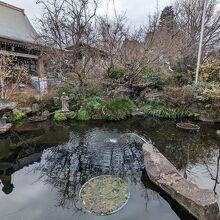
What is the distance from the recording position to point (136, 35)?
13711 millimetres

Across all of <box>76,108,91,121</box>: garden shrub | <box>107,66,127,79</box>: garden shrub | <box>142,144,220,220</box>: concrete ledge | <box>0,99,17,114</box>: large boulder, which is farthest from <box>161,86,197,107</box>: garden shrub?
<box>0,99,17,114</box>: large boulder

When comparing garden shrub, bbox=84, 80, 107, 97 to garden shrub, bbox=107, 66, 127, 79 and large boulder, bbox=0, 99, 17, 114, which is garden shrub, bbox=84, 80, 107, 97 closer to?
garden shrub, bbox=107, 66, 127, 79

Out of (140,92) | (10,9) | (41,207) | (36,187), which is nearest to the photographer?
(41,207)

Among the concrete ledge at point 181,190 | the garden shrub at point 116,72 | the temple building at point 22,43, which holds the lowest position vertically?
the concrete ledge at point 181,190

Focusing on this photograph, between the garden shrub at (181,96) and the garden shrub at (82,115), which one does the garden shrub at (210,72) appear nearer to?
the garden shrub at (181,96)

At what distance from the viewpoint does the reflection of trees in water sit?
15.3ft

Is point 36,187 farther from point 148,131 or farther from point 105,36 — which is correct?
point 105,36

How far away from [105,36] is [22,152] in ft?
27.3

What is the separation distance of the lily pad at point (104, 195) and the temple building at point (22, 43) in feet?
33.0

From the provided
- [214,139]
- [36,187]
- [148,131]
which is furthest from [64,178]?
[214,139]

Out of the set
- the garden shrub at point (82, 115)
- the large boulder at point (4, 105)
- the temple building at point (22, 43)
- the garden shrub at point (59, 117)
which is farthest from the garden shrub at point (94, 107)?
the temple building at point (22, 43)

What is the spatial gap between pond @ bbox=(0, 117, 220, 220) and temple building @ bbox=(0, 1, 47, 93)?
20.4ft

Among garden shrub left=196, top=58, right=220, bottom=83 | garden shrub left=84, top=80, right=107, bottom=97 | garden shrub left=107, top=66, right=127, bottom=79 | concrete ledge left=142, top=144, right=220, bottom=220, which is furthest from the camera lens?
garden shrub left=196, top=58, right=220, bottom=83

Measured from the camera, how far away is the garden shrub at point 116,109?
1012 centimetres
